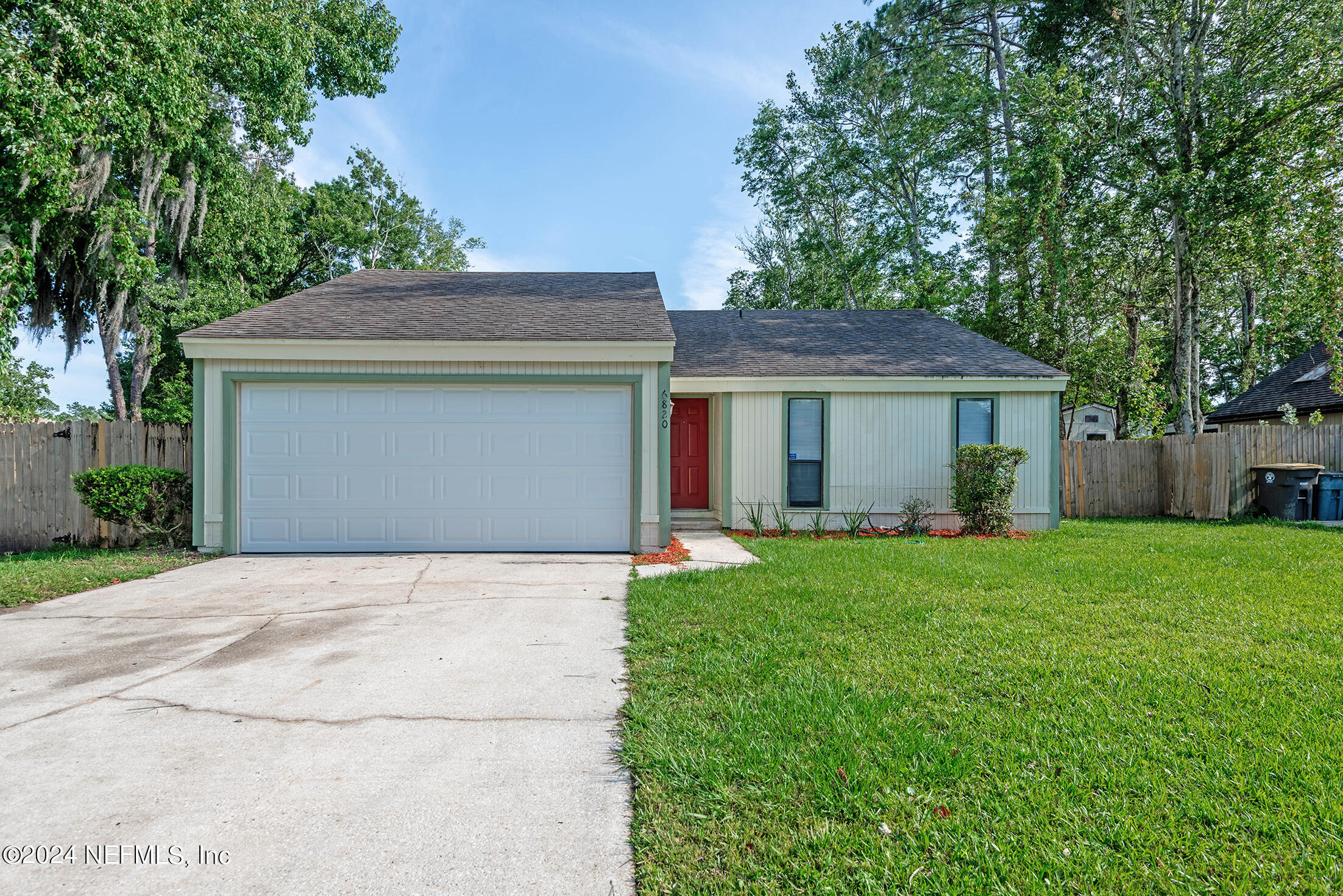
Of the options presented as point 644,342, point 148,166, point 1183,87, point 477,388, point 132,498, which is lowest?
point 132,498

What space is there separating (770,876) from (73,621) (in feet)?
18.5

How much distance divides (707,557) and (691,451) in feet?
12.4

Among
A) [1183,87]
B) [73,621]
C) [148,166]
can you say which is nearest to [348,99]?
[148,166]

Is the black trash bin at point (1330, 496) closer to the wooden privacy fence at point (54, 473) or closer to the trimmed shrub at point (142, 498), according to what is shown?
the trimmed shrub at point (142, 498)

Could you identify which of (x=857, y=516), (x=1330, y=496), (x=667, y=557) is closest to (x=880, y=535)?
(x=857, y=516)

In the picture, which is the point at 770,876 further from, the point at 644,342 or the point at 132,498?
the point at 132,498

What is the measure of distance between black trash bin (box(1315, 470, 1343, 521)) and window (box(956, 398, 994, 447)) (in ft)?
21.2

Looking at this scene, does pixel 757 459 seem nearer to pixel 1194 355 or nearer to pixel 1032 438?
pixel 1032 438

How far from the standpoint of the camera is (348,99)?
1617cm

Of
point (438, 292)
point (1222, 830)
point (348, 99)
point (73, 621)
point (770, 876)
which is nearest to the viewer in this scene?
point (770, 876)

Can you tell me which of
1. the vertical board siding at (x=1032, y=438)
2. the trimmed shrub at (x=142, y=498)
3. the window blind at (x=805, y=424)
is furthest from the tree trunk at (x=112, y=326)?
the vertical board siding at (x=1032, y=438)

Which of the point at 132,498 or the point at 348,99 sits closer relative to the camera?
the point at 132,498

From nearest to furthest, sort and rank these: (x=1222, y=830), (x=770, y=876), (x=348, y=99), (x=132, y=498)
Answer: (x=770, y=876), (x=1222, y=830), (x=132, y=498), (x=348, y=99)

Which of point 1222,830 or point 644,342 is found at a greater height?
point 644,342
